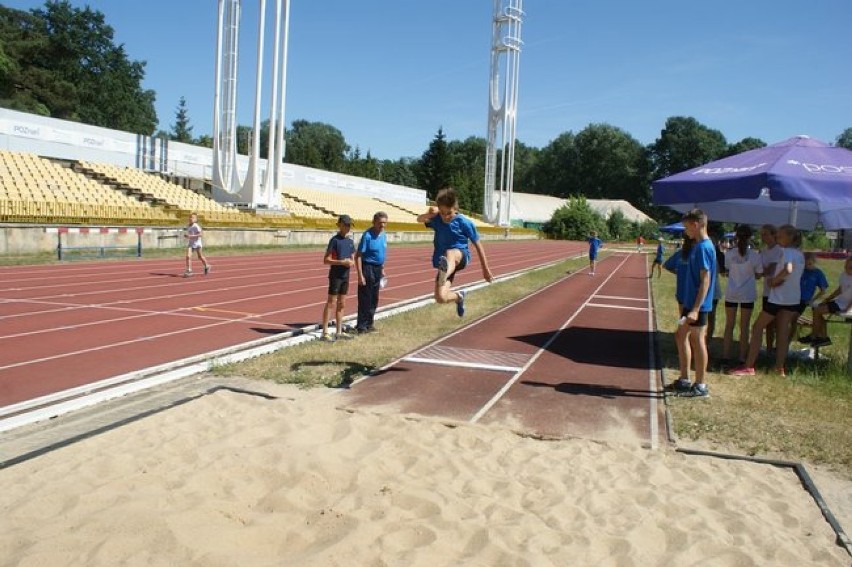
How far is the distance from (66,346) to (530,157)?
136498 millimetres

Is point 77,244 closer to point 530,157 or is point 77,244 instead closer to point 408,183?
point 408,183

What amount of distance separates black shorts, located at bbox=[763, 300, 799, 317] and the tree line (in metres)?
55.4

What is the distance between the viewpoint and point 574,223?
8144 cm

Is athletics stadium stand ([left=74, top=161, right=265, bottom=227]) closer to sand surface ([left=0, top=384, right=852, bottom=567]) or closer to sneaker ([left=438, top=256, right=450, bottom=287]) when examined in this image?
sneaker ([left=438, top=256, right=450, bottom=287])

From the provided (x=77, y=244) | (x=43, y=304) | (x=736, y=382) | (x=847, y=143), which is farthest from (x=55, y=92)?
(x=847, y=143)

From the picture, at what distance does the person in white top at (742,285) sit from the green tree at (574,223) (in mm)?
73500

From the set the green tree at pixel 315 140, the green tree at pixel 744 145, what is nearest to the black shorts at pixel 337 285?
the green tree at pixel 315 140

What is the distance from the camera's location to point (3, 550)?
3.16 m

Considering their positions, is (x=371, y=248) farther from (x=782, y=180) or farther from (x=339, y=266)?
(x=782, y=180)

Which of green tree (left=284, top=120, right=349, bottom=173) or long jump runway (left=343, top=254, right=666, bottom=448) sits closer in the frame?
long jump runway (left=343, top=254, right=666, bottom=448)

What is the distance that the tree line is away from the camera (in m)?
59.1

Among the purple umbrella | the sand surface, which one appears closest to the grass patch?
the sand surface

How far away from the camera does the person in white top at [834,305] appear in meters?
7.99

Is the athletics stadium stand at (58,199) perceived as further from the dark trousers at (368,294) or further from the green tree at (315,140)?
the green tree at (315,140)
